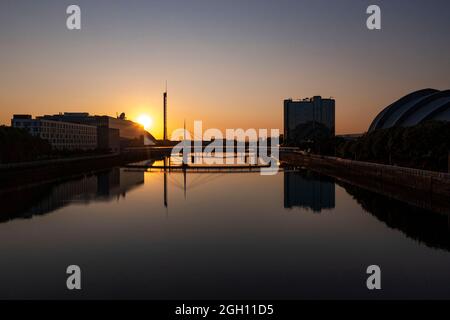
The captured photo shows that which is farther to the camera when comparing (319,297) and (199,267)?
(199,267)

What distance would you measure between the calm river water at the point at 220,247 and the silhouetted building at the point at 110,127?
88.0 m

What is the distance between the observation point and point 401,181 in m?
39.3

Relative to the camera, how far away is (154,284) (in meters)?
14.3

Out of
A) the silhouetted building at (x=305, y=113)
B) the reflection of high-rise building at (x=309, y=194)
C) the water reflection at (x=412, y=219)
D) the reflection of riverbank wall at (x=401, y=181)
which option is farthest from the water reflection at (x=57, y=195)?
the silhouetted building at (x=305, y=113)

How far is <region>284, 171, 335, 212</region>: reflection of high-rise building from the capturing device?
33.1m

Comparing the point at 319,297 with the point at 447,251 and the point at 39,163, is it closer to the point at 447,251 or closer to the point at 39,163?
the point at 447,251

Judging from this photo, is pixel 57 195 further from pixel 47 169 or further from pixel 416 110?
pixel 416 110

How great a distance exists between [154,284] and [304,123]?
569ft

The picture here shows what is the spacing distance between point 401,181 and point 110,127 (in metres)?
112

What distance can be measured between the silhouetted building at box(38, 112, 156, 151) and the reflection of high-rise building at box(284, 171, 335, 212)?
247 ft

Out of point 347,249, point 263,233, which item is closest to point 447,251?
point 347,249

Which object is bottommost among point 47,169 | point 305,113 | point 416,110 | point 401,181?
point 401,181

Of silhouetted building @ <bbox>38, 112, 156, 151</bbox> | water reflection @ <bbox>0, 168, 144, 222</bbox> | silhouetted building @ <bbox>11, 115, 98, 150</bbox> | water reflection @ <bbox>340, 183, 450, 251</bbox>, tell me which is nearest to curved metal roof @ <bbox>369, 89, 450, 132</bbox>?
water reflection @ <bbox>340, 183, 450, 251</bbox>

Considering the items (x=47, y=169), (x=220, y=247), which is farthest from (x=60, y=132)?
(x=220, y=247)
